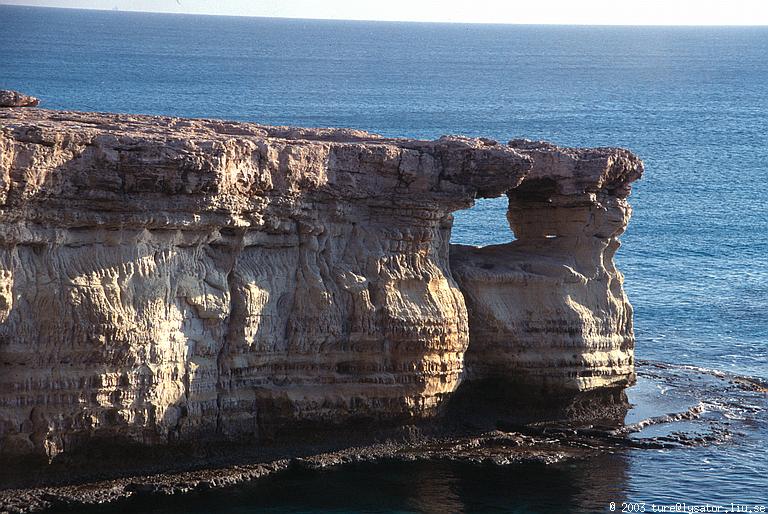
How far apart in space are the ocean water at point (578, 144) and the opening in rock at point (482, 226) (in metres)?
0.15

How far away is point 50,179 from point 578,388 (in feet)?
45.9

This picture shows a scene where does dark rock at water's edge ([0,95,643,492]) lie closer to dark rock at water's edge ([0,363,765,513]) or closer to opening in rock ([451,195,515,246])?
dark rock at water's edge ([0,363,765,513])

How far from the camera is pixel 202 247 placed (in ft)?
100

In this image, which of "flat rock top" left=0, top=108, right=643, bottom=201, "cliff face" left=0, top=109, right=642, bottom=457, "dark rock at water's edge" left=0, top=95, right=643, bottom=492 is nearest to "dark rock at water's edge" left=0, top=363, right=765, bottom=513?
"dark rock at water's edge" left=0, top=95, right=643, bottom=492

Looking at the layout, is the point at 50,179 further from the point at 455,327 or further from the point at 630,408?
the point at 630,408

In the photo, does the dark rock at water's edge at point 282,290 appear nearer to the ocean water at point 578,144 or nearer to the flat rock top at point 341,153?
the flat rock top at point 341,153

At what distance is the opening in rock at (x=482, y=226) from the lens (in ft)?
197

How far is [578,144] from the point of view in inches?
3625

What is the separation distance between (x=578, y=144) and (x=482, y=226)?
1206 inches

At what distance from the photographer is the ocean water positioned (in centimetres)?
3153

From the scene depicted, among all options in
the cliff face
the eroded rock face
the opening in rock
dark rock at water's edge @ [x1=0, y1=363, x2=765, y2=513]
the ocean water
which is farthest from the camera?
the opening in rock

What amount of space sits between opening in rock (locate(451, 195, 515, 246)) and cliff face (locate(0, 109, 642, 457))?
71.7ft

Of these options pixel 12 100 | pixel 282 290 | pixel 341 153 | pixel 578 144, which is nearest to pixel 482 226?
pixel 578 144

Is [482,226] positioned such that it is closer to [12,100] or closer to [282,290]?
[12,100]
